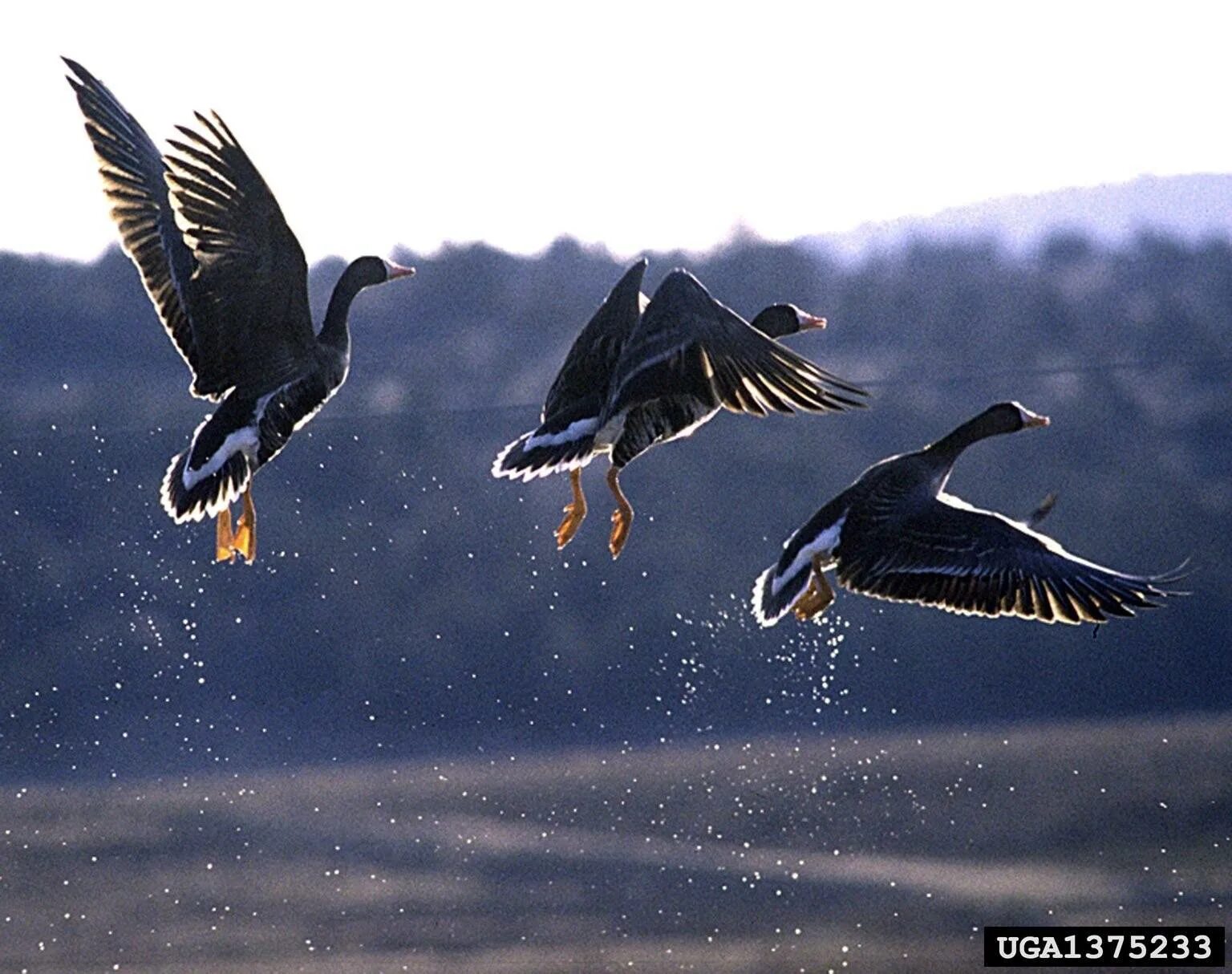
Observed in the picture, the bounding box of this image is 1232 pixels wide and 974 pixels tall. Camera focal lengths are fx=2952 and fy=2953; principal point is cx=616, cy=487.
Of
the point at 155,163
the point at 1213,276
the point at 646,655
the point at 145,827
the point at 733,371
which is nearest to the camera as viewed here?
the point at 733,371

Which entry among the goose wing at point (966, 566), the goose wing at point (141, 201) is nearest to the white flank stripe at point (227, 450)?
the goose wing at point (141, 201)

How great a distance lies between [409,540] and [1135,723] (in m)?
7.80

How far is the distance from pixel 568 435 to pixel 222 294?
1415 millimetres

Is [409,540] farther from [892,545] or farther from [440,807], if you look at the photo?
[892,545]

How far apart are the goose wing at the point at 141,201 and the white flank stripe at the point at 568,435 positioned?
4.67ft

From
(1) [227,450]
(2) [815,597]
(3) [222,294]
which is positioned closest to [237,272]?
(3) [222,294]

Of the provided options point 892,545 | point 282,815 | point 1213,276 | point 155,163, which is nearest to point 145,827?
point 282,815

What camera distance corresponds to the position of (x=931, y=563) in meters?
10.3

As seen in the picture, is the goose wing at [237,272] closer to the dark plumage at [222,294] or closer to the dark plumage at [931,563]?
the dark plumage at [222,294]

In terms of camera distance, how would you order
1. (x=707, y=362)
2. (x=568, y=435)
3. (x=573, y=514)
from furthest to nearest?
(x=568, y=435) < (x=573, y=514) < (x=707, y=362)

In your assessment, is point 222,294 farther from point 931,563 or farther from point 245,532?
point 931,563

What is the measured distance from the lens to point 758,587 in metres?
10.6

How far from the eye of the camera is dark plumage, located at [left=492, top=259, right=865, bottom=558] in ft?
32.5

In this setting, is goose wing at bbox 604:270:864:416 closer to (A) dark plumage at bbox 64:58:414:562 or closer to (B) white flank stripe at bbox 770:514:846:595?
(B) white flank stripe at bbox 770:514:846:595
